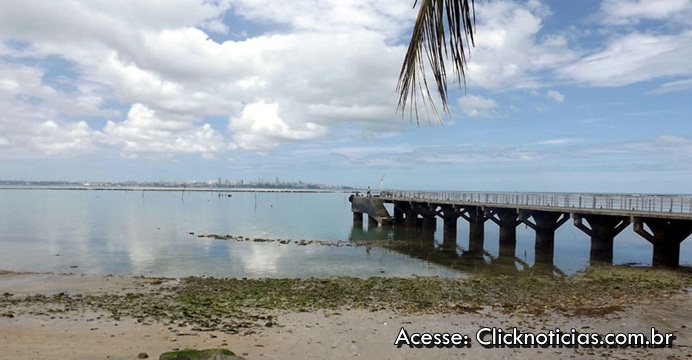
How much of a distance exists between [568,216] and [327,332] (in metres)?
26.2

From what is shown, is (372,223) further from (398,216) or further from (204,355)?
(204,355)

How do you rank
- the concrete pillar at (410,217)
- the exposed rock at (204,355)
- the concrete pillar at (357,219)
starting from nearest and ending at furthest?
1. the exposed rock at (204,355)
2. the concrete pillar at (410,217)
3. the concrete pillar at (357,219)

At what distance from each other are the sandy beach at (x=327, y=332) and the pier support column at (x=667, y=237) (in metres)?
10.3

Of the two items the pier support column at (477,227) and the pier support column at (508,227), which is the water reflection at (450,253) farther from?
the pier support column at (508,227)

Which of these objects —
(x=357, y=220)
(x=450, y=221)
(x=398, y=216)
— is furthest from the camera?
(x=357, y=220)

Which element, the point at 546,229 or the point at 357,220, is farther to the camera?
the point at 357,220

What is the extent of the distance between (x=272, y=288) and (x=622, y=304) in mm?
13908

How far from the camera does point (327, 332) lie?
13.5 meters

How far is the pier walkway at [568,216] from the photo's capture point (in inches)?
1063

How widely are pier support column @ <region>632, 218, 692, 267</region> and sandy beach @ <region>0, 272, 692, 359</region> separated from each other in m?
10.3

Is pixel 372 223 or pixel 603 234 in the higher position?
pixel 603 234

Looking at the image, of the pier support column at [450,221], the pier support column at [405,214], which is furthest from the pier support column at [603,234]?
the pier support column at [405,214]

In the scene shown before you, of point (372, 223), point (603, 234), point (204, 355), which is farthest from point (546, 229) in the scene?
point (204, 355)

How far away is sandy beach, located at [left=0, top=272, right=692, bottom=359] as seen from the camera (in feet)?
37.6
